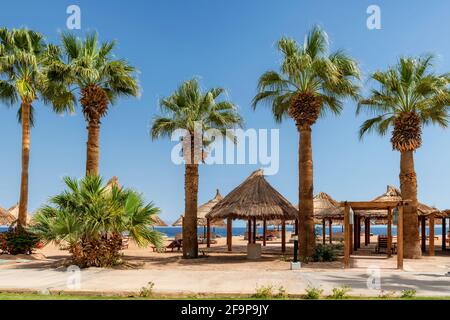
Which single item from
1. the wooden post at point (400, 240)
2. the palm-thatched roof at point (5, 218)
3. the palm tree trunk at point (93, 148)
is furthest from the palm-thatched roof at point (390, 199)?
the palm-thatched roof at point (5, 218)

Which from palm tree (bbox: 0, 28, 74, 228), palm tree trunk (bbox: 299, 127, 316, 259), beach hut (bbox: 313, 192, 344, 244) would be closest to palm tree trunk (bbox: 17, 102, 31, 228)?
palm tree (bbox: 0, 28, 74, 228)

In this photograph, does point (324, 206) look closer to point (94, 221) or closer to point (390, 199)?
point (390, 199)

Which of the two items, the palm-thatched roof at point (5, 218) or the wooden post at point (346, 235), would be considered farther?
the palm-thatched roof at point (5, 218)

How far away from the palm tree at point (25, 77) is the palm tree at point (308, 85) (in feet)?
33.7

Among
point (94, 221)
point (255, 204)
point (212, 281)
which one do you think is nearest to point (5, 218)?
point (255, 204)

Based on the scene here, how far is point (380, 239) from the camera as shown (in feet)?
88.8

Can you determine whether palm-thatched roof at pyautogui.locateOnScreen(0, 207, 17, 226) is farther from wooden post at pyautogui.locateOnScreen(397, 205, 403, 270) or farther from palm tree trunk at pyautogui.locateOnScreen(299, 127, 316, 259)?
wooden post at pyautogui.locateOnScreen(397, 205, 403, 270)

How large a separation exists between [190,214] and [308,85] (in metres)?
7.76

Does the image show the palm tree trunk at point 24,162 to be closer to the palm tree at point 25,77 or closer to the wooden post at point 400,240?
the palm tree at point 25,77

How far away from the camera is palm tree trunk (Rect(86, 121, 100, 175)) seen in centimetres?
2180

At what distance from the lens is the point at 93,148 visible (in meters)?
22.0

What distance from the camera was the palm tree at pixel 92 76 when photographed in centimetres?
2130
